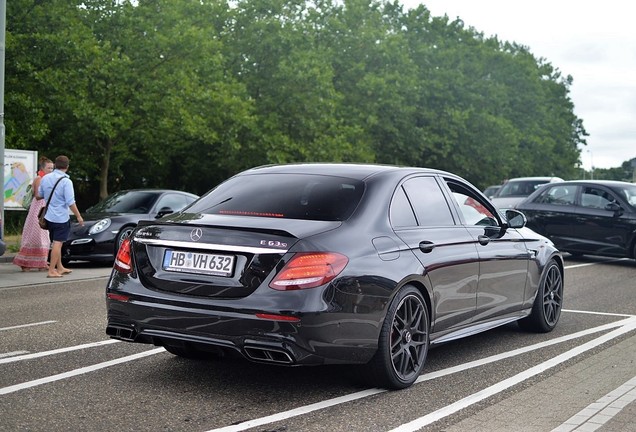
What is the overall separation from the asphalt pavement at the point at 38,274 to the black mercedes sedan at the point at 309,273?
7.12 m

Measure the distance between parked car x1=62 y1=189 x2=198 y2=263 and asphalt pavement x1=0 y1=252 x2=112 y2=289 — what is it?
0.96ft

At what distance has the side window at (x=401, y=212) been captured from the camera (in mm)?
6328

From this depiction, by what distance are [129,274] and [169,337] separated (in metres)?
0.59

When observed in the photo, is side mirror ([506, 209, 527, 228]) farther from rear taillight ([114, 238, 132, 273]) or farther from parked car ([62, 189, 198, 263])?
parked car ([62, 189, 198, 263])

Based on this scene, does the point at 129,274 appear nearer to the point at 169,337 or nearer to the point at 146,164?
A: the point at 169,337

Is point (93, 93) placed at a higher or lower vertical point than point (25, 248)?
higher

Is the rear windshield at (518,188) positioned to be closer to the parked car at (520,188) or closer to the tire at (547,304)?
the parked car at (520,188)

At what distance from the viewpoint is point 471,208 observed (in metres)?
7.55

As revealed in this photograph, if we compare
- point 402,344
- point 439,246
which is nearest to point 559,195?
point 439,246

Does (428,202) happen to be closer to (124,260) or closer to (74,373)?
(124,260)

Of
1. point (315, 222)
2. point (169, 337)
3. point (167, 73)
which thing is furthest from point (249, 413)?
point (167, 73)

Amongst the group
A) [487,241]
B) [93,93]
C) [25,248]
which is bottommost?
[25,248]

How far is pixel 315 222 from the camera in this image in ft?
19.2

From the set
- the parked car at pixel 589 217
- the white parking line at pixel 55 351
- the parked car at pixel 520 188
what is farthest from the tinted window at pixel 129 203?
the parked car at pixel 520 188
